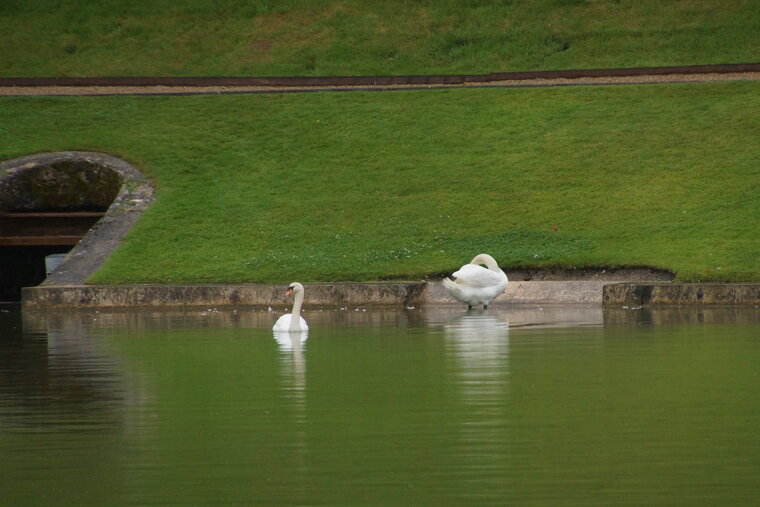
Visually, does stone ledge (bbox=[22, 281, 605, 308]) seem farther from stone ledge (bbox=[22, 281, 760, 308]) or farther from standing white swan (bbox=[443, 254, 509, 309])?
standing white swan (bbox=[443, 254, 509, 309])

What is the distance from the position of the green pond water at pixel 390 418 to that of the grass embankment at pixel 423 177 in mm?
8378

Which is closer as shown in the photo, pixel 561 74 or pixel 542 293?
pixel 542 293

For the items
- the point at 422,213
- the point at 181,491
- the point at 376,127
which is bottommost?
the point at 181,491

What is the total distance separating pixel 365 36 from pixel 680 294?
77.7ft

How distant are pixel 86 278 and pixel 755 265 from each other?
502 inches

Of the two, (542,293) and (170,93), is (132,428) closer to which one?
(542,293)

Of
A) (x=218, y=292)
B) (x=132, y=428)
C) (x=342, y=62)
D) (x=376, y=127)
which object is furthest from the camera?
(x=342, y=62)

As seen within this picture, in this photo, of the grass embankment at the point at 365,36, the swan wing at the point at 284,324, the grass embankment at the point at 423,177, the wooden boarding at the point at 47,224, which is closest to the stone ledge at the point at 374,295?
the grass embankment at the point at 423,177

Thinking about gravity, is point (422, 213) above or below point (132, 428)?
above

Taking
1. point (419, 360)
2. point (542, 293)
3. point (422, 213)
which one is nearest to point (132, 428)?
point (419, 360)

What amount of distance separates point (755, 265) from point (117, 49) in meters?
27.0

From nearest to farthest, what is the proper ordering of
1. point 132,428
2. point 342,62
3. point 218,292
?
point 132,428, point 218,292, point 342,62

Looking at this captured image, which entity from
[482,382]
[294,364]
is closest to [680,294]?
[294,364]

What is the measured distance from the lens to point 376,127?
35.8 metres
